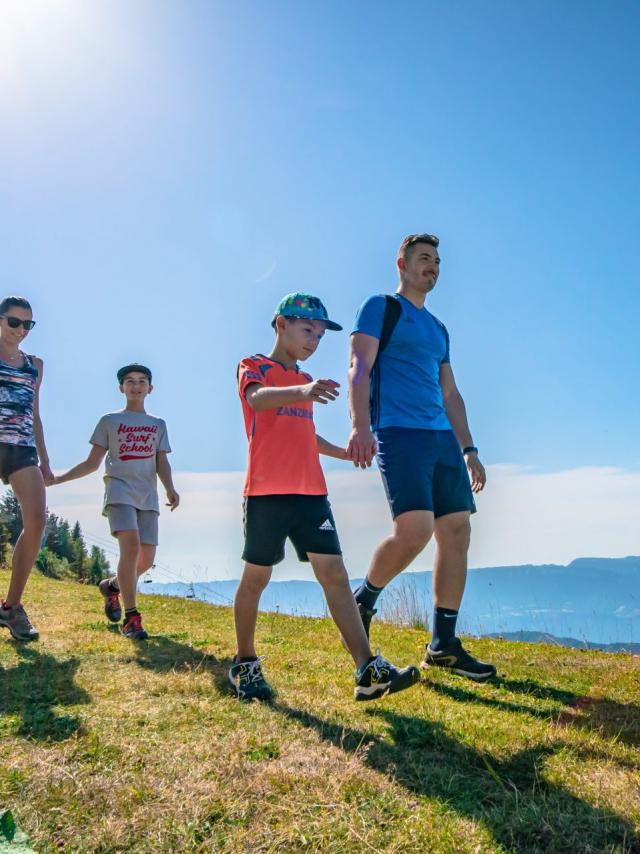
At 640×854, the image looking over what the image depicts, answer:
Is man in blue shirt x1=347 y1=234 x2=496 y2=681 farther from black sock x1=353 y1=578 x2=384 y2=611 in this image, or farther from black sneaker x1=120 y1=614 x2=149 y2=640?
black sneaker x1=120 y1=614 x2=149 y2=640

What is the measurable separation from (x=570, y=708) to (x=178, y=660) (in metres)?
2.89

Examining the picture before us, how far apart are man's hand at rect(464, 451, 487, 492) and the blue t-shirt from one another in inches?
21.0

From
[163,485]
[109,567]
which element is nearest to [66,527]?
[109,567]

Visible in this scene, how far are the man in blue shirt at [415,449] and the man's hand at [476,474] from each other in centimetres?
21

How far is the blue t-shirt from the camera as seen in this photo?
16.0 feet

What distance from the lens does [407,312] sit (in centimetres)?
509

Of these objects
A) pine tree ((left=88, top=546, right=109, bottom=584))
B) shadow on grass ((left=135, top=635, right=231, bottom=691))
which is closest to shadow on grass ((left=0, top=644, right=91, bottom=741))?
shadow on grass ((left=135, top=635, right=231, bottom=691))

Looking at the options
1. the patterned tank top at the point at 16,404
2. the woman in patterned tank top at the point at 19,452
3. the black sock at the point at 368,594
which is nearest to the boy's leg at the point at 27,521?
the woman in patterned tank top at the point at 19,452

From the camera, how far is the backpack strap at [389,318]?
195 inches

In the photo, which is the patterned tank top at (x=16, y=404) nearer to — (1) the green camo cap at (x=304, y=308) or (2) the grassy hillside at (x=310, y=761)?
(2) the grassy hillside at (x=310, y=761)

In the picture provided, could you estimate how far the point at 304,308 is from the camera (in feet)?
14.5

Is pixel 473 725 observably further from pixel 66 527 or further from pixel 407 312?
pixel 66 527

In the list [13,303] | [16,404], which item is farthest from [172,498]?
[13,303]

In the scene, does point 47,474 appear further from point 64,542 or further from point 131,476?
point 64,542
